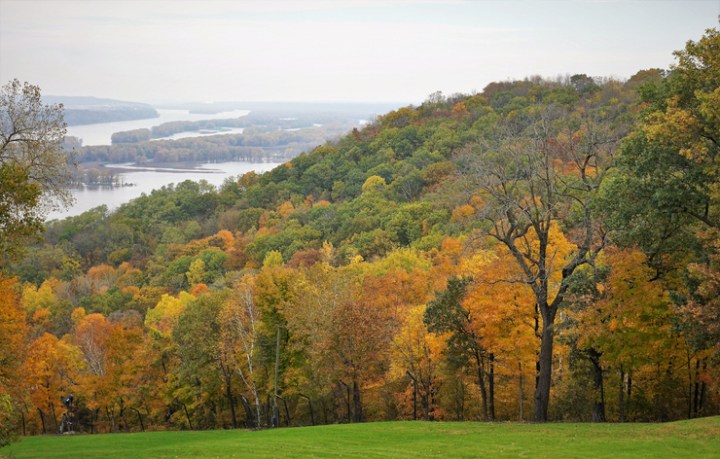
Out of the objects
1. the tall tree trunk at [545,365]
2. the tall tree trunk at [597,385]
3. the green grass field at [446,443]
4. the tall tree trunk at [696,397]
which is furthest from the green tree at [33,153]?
the tall tree trunk at [696,397]

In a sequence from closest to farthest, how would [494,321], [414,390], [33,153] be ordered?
1. [33,153]
2. [494,321]
3. [414,390]

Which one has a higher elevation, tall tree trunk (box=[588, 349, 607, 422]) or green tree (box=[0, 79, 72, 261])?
green tree (box=[0, 79, 72, 261])

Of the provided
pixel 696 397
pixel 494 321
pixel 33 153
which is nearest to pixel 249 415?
pixel 494 321

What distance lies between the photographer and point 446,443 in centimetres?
2105

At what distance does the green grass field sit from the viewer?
17.9 metres

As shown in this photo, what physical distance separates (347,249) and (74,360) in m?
44.0

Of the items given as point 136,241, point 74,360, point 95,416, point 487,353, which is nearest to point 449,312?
point 487,353

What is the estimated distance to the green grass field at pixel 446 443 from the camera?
17.9 m

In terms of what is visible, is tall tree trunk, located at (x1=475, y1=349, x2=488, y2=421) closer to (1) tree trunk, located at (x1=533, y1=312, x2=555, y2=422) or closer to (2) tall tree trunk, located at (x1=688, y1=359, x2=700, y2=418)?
(1) tree trunk, located at (x1=533, y1=312, x2=555, y2=422)

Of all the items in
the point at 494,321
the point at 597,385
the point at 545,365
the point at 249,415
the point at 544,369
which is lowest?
the point at 249,415

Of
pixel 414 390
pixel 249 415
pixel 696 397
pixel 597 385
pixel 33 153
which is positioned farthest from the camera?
pixel 249 415

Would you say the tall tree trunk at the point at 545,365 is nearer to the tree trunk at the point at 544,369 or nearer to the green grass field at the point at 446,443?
the tree trunk at the point at 544,369

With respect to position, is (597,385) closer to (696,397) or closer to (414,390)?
(696,397)

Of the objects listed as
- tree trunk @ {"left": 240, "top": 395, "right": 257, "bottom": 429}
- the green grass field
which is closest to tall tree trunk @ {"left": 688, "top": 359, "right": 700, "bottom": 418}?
the green grass field
